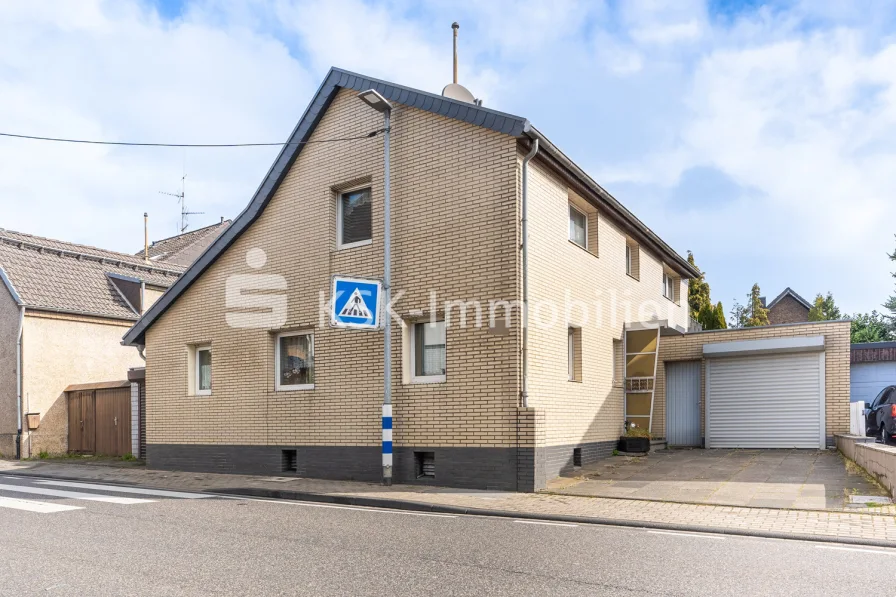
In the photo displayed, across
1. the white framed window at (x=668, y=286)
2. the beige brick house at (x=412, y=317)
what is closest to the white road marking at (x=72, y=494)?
the beige brick house at (x=412, y=317)

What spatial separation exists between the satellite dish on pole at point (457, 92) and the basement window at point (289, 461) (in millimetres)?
7545

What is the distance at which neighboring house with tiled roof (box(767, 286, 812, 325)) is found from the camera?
52.3 m

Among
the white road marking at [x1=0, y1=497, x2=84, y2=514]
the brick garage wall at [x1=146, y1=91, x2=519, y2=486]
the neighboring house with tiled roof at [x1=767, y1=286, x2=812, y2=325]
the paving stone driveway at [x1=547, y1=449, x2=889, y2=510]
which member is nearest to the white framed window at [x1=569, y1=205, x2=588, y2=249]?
the brick garage wall at [x1=146, y1=91, x2=519, y2=486]

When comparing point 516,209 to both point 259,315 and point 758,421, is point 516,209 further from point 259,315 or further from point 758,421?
point 758,421

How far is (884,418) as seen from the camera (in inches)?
663

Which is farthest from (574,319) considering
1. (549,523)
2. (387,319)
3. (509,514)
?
(549,523)

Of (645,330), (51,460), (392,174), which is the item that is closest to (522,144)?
(392,174)

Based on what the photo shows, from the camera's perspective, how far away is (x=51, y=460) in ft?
66.4

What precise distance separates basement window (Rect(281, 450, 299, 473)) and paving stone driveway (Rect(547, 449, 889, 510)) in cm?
518

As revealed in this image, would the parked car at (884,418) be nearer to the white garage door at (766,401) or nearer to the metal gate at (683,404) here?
the white garage door at (766,401)

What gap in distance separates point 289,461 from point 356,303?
423 centimetres

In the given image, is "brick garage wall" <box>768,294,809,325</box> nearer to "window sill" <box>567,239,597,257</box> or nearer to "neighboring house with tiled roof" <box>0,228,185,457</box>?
"window sill" <box>567,239,597,257</box>

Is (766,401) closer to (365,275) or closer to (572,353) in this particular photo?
(572,353)

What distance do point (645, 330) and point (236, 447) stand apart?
950 centimetres
